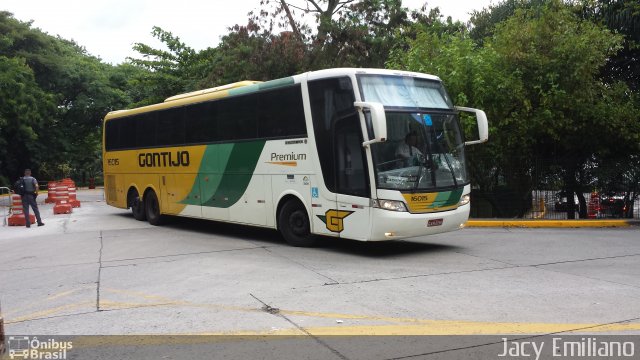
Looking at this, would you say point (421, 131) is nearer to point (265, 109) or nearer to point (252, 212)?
point (265, 109)

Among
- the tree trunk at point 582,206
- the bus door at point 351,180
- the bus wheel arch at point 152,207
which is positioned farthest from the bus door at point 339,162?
the tree trunk at point 582,206

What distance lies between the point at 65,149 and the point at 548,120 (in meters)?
38.1

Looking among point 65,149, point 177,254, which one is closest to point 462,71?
point 177,254

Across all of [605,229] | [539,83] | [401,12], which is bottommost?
[605,229]

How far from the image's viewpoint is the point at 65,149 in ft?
145

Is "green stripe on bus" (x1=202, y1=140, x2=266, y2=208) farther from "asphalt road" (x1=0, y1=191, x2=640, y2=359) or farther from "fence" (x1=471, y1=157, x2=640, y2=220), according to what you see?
"fence" (x1=471, y1=157, x2=640, y2=220)

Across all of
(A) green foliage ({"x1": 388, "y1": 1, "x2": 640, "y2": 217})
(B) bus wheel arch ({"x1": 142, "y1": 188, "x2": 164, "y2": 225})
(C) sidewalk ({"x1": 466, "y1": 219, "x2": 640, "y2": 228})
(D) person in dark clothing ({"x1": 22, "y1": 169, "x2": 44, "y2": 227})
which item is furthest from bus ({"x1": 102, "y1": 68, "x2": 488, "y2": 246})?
(D) person in dark clothing ({"x1": 22, "y1": 169, "x2": 44, "y2": 227})

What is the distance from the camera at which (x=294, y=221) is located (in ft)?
38.2

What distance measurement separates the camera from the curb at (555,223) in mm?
14703

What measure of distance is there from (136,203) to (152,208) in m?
1.10

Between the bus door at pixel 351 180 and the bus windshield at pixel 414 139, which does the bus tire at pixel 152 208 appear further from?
the bus windshield at pixel 414 139

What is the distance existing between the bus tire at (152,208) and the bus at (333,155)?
2.19 meters

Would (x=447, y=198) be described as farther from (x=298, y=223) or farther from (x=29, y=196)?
(x=29, y=196)

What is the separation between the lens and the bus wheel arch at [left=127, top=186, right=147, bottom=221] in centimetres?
1710
